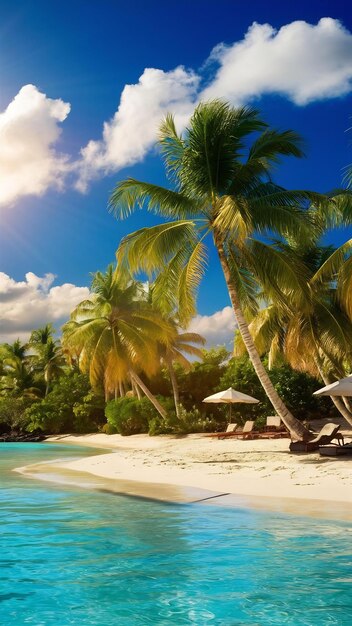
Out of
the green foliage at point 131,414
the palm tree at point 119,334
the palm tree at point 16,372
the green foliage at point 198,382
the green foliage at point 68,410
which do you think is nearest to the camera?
the palm tree at point 119,334

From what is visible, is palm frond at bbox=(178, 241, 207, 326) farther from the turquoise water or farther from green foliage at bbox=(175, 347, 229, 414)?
green foliage at bbox=(175, 347, 229, 414)

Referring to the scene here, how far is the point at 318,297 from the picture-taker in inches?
876

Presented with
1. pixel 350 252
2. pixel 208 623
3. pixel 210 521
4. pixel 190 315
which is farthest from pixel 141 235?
pixel 208 623

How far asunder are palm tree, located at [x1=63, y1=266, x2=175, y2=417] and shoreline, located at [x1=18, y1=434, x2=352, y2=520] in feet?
29.8

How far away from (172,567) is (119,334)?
2551 centimetres

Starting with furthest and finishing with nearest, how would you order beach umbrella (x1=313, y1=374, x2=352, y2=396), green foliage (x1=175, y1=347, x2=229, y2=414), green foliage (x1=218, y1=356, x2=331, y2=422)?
green foliage (x1=175, y1=347, x2=229, y2=414) → green foliage (x1=218, y1=356, x2=331, y2=422) → beach umbrella (x1=313, y1=374, x2=352, y2=396)

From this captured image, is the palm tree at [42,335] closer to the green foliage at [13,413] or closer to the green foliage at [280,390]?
the green foliage at [13,413]

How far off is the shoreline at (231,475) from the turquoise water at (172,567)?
1236 millimetres

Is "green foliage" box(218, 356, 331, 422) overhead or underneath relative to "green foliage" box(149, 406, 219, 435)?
overhead

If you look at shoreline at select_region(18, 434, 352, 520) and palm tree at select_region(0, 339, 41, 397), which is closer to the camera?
shoreline at select_region(18, 434, 352, 520)

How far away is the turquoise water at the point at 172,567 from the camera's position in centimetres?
664

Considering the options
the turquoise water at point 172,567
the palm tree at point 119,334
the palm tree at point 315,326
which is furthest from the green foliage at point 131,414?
the turquoise water at point 172,567

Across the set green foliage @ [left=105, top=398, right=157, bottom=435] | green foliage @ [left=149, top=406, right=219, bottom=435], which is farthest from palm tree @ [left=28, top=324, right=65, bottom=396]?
green foliage @ [left=149, top=406, right=219, bottom=435]

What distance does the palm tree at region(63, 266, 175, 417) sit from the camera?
32.8 metres
